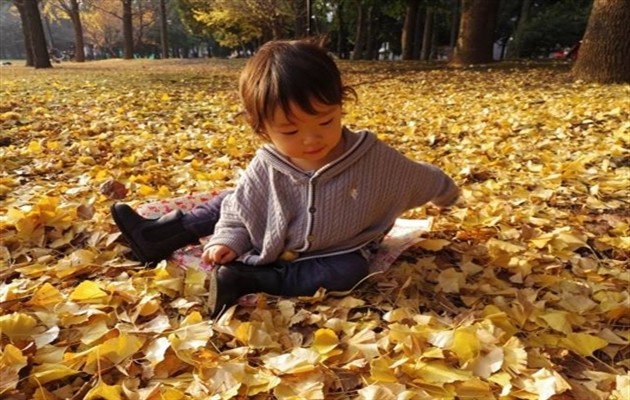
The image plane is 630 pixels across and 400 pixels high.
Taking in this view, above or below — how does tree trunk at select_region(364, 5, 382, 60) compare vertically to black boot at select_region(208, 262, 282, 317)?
above

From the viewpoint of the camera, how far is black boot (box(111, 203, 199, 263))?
182cm

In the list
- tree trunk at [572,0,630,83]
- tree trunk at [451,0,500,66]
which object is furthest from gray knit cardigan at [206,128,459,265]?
tree trunk at [451,0,500,66]

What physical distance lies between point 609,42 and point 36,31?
12697mm

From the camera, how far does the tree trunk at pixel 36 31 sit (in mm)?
12688

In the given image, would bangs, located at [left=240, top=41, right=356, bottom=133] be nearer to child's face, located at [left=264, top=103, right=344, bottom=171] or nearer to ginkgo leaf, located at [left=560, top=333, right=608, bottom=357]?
child's face, located at [left=264, top=103, right=344, bottom=171]

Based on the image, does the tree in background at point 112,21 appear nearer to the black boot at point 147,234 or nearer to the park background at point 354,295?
the park background at point 354,295

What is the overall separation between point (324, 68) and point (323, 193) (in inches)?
15.1

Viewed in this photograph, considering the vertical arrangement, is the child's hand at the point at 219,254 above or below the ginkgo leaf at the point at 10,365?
above

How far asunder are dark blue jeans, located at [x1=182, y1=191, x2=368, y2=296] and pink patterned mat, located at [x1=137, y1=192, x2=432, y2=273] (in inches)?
5.6

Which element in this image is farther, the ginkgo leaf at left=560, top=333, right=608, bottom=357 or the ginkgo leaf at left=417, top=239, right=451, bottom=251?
the ginkgo leaf at left=417, top=239, right=451, bottom=251

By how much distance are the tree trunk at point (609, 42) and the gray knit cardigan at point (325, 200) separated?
527 centimetres

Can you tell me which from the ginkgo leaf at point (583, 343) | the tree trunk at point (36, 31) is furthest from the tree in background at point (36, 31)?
the ginkgo leaf at point (583, 343)

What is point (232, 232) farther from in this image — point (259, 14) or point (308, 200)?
point (259, 14)

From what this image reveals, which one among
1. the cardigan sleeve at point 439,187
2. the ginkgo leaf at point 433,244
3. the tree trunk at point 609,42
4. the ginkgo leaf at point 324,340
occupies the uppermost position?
the tree trunk at point 609,42
